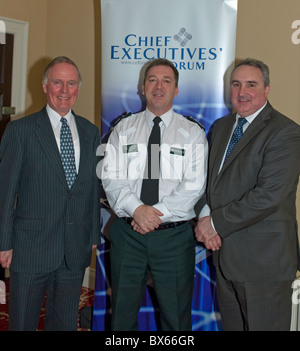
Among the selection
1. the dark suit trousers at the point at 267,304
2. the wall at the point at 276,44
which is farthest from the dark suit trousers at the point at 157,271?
the wall at the point at 276,44

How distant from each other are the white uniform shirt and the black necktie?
27mm

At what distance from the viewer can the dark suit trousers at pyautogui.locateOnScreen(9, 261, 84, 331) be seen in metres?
2.21

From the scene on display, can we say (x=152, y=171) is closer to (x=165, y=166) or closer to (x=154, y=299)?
(x=165, y=166)

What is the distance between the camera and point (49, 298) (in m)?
2.39

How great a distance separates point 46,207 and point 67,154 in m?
0.32

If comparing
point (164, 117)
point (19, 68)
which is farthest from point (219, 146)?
point (19, 68)

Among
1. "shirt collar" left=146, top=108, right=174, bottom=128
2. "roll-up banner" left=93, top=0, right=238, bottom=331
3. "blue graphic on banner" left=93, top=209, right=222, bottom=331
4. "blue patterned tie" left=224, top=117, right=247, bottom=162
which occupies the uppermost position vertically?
"roll-up banner" left=93, top=0, right=238, bottom=331

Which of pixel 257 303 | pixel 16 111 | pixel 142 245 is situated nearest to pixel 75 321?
pixel 142 245

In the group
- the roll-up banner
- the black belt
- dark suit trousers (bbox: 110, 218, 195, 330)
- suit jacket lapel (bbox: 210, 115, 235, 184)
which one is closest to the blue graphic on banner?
the roll-up banner

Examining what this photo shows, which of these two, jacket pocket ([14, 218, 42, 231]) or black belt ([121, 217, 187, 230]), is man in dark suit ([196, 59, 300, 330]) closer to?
black belt ([121, 217, 187, 230])

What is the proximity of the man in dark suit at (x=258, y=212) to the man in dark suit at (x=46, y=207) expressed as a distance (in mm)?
750

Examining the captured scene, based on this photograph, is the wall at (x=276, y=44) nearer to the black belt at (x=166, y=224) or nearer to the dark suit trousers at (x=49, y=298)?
the black belt at (x=166, y=224)

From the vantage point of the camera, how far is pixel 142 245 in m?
2.42

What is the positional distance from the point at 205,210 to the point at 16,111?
282cm
